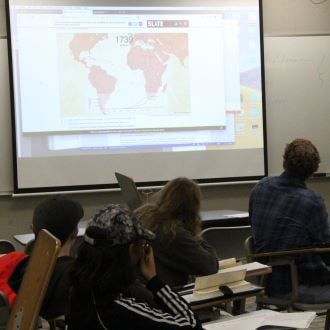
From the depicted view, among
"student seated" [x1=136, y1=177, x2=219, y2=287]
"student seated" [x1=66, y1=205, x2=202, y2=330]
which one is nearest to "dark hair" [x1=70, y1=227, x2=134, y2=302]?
"student seated" [x1=66, y1=205, x2=202, y2=330]

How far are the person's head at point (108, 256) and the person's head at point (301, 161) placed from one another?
184 cm

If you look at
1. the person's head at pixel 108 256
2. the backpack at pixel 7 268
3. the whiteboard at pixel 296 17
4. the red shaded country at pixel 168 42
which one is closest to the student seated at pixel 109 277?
the person's head at pixel 108 256

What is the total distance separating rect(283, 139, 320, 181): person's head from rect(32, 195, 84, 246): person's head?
1367 mm

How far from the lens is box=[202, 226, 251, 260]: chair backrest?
361cm

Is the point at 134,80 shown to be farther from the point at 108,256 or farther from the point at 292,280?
the point at 108,256

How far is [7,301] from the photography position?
2.28 metres

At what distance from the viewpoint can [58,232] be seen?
2.24 meters

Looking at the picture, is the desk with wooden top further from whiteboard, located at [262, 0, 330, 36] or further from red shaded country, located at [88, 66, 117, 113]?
whiteboard, located at [262, 0, 330, 36]

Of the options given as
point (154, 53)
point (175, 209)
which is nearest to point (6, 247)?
point (175, 209)

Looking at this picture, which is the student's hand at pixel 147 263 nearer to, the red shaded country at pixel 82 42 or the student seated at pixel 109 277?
the student seated at pixel 109 277

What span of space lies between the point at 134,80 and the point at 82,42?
1.74 feet

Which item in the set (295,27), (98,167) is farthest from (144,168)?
(295,27)

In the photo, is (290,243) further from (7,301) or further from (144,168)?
(144,168)

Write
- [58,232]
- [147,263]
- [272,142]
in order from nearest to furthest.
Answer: [147,263] < [58,232] < [272,142]
